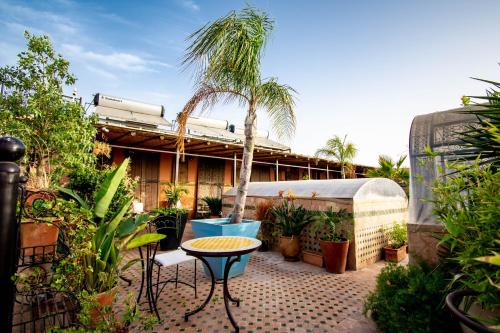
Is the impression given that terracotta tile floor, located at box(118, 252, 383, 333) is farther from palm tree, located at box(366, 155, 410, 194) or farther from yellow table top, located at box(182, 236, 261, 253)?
palm tree, located at box(366, 155, 410, 194)

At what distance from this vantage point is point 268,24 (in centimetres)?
450

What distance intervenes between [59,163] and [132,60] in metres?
2.83

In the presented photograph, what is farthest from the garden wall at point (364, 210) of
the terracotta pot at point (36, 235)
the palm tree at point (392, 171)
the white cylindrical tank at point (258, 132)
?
the white cylindrical tank at point (258, 132)

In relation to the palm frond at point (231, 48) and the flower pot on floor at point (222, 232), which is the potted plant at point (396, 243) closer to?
the flower pot on floor at point (222, 232)

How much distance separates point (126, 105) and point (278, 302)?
1220 centimetres

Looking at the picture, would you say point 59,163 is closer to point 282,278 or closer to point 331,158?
point 282,278

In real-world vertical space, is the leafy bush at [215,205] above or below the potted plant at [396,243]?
above

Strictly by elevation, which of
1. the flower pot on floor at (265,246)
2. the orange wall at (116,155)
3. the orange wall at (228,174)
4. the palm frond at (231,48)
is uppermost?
the palm frond at (231,48)

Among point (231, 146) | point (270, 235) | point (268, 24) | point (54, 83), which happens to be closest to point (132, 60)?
point (54, 83)

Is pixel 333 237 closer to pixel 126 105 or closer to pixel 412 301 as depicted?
pixel 412 301

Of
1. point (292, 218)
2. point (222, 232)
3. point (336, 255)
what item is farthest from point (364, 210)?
point (222, 232)

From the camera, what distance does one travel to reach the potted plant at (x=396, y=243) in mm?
5102

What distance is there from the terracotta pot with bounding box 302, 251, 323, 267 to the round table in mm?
2361

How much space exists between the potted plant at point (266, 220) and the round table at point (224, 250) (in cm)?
277
